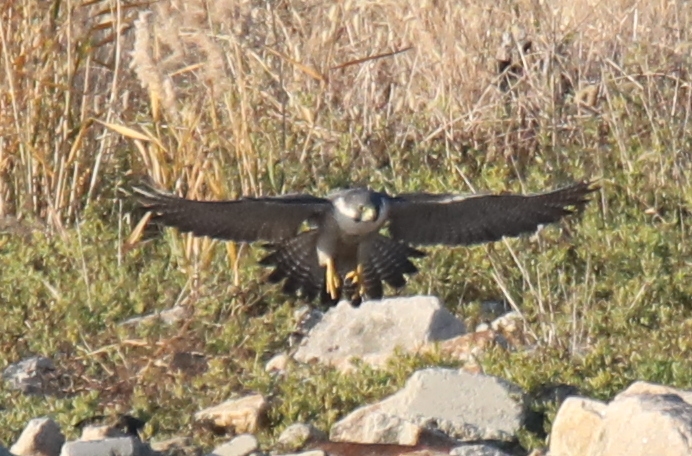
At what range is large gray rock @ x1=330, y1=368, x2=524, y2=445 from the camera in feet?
16.4

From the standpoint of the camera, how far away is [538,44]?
815 centimetres

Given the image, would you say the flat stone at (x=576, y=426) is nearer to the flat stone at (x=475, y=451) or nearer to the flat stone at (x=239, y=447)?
the flat stone at (x=475, y=451)

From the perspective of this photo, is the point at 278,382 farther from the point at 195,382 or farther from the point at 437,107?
the point at 437,107

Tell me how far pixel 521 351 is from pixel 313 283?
1.22 metres

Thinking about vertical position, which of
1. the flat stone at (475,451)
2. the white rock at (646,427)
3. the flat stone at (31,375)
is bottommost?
the flat stone at (31,375)

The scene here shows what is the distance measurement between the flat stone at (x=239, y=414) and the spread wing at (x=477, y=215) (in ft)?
3.94

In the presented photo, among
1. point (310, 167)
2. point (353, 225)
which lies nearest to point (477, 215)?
point (353, 225)

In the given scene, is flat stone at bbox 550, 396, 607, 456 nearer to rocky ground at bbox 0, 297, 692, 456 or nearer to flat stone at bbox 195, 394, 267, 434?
rocky ground at bbox 0, 297, 692, 456

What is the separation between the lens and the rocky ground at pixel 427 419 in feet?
14.3

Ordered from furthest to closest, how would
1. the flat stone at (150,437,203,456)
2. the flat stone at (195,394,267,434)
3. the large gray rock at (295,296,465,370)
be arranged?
the large gray rock at (295,296,465,370)
the flat stone at (195,394,267,434)
the flat stone at (150,437,203,456)

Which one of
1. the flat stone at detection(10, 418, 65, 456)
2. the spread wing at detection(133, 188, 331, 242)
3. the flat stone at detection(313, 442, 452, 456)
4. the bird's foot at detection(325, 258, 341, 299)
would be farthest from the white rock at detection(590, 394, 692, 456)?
the bird's foot at detection(325, 258, 341, 299)

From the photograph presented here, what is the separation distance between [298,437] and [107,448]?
689mm

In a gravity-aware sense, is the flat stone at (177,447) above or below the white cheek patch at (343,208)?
below

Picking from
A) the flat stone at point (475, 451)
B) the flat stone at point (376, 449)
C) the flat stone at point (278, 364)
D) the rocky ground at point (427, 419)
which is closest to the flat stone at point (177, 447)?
the rocky ground at point (427, 419)
